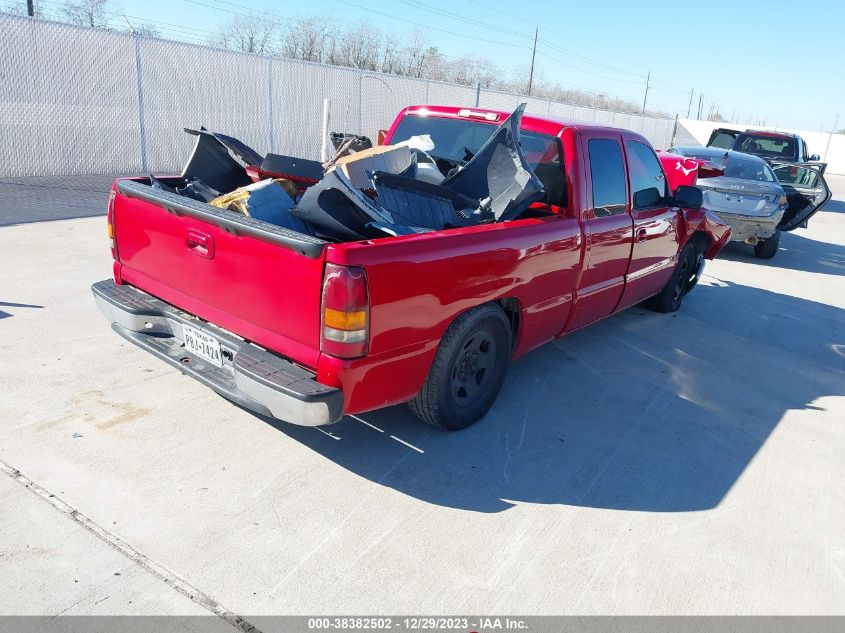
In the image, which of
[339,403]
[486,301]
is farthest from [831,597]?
[339,403]

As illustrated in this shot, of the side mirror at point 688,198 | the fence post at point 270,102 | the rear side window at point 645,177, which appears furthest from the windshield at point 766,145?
the rear side window at point 645,177

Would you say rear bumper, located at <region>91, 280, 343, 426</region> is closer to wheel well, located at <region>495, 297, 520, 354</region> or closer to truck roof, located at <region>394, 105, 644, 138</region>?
wheel well, located at <region>495, 297, 520, 354</region>

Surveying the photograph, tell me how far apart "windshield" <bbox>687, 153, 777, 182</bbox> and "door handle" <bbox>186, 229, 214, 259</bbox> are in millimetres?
9924

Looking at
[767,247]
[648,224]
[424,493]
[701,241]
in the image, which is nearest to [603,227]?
[648,224]

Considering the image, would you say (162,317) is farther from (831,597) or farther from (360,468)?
(831,597)

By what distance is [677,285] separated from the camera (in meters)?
6.98

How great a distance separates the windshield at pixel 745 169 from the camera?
430 inches

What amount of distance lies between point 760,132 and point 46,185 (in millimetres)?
15303

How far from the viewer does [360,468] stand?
350cm

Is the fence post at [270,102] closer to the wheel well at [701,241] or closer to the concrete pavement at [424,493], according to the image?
the concrete pavement at [424,493]

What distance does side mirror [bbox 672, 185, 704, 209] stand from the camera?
19.2 ft

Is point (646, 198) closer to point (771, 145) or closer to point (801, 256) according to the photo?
point (801, 256)

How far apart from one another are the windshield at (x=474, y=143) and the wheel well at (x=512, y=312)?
2.91 feet

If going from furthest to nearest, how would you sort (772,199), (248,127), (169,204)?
1. (248,127)
2. (772,199)
3. (169,204)
